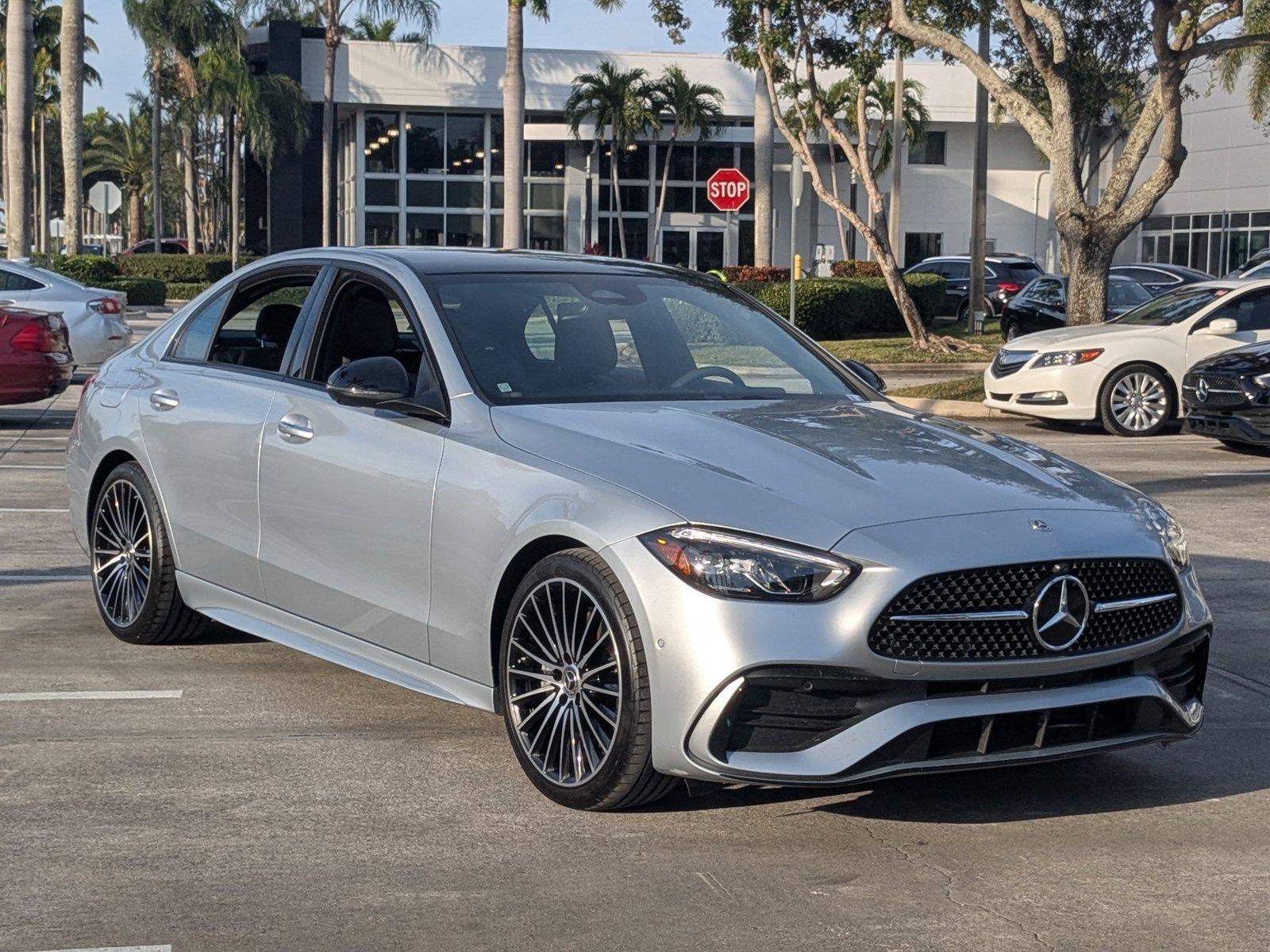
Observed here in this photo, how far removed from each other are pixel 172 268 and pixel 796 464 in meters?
53.3

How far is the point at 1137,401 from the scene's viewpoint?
58.5 ft

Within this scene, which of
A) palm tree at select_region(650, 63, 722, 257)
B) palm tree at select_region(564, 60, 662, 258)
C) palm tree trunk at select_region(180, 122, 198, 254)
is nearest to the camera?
palm tree at select_region(564, 60, 662, 258)

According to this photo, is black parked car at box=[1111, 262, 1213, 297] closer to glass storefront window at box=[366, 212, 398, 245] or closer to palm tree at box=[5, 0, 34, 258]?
palm tree at box=[5, 0, 34, 258]

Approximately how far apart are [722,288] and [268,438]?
1.87 m

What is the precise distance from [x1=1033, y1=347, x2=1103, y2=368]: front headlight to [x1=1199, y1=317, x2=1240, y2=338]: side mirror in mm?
1063

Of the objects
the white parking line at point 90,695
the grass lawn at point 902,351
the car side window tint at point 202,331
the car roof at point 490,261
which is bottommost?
the white parking line at point 90,695

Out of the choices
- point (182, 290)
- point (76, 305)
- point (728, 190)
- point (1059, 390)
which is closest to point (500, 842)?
point (1059, 390)

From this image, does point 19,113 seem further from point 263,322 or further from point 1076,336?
point 263,322

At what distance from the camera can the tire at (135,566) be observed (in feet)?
23.1

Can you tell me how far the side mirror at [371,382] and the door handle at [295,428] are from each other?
409mm

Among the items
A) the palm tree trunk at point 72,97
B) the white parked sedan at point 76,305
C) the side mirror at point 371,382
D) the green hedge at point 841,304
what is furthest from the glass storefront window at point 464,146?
the side mirror at point 371,382

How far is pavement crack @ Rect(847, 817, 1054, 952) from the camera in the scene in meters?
4.18

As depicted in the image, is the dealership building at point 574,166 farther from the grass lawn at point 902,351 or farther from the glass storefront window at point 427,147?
the grass lawn at point 902,351

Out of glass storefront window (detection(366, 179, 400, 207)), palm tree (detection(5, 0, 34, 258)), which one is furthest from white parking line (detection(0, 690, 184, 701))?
glass storefront window (detection(366, 179, 400, 207))
